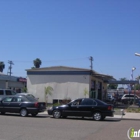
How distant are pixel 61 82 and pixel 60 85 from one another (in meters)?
0.40

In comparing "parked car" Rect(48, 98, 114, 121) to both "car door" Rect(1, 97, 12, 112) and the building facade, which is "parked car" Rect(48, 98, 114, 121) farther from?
the building facade

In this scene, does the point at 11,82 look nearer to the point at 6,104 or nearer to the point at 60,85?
the point at 60,85

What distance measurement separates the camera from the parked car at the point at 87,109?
1948 centimetres

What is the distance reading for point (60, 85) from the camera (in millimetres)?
36781

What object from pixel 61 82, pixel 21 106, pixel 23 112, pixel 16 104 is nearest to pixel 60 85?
pixel 61 82

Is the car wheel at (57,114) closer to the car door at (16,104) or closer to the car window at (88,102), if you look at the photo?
the car window at (88,102)

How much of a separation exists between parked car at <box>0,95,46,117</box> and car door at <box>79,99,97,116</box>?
11.3 ft

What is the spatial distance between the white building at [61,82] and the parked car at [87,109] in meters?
15.1

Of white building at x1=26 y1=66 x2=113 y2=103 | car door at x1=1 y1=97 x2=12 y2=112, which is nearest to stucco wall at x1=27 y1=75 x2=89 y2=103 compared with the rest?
white building at x1=26 y1=66 x2=113 y2=103

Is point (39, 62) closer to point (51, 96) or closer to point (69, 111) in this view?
point (51, 96)

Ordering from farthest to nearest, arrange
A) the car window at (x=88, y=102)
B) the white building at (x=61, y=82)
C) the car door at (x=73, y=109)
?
1. the white building at (x=61, y=82)
2. the car door at (x=73, y=109)
3. the car window at (x=88, y=102)

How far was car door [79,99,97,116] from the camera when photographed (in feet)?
64.5

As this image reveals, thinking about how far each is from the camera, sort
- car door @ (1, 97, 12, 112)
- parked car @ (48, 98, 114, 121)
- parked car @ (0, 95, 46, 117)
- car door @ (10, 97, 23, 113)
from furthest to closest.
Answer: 1. car door @ (1, 97, 12, 112)
2. car door @ (10, 97, 23, 113)
3. parked car @ (0, 95, 46, 117)
4. parked car @ (48, 98, 114, 121)

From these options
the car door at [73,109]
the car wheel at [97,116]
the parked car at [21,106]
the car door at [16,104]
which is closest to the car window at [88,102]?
the car door at [73,109]
